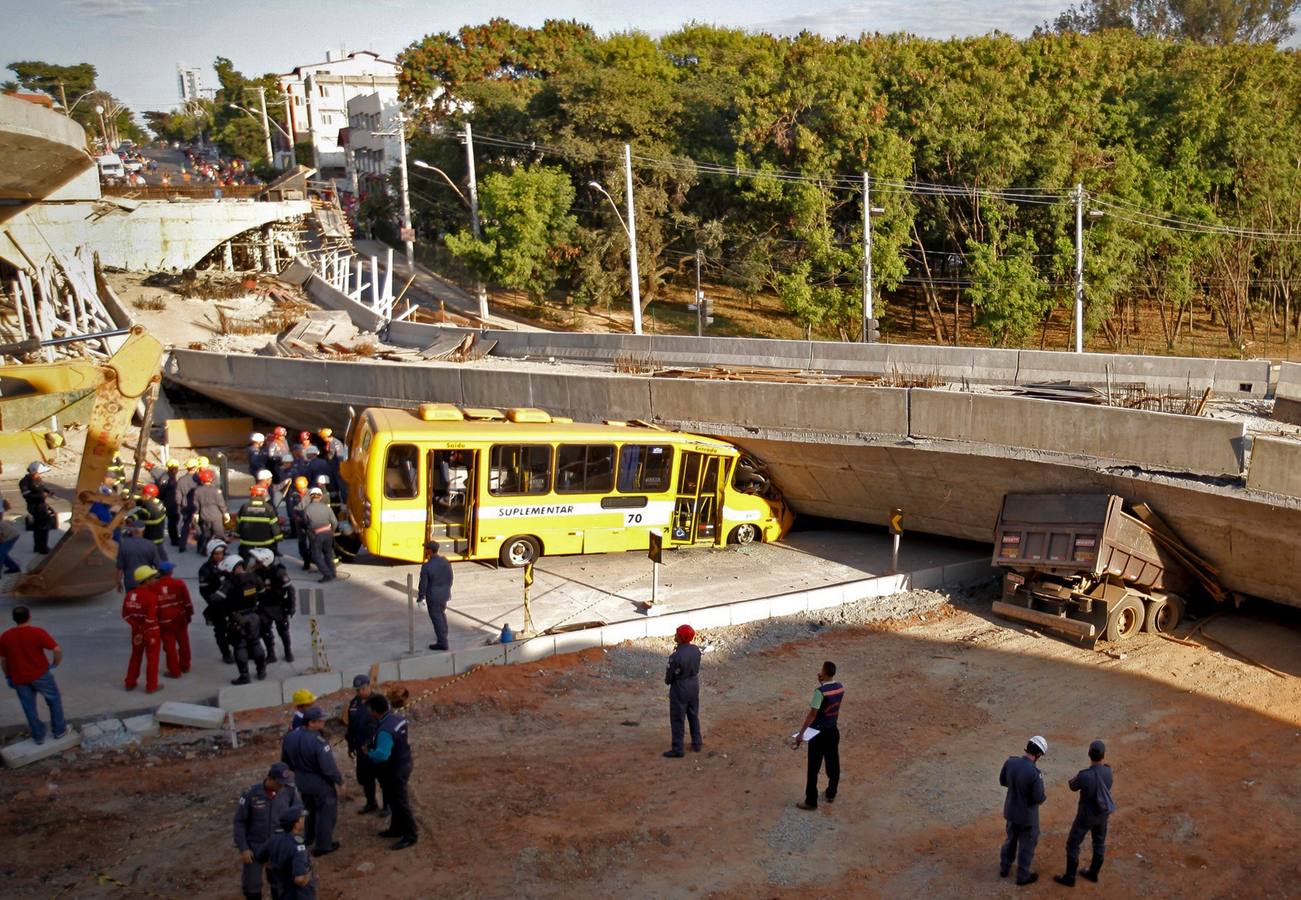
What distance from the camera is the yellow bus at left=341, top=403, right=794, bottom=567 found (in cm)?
1686

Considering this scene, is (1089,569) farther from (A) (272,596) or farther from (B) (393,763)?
(A) (272,596)

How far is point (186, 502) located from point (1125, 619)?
14.7 m

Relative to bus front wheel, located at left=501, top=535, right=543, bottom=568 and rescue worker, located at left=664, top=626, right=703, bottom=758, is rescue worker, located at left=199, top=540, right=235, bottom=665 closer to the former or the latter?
rescue worker, located at left=664, top=626, right=703, bottom=758

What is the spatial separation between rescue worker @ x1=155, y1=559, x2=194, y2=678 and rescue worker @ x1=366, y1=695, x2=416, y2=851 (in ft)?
13.4

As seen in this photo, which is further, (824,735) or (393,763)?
(824,735)

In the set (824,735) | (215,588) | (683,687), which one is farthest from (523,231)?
(824,735)

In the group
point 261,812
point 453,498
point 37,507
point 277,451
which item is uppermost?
point 277,451

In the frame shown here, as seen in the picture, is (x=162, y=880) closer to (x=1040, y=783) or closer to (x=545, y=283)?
(x=1040, y=783)

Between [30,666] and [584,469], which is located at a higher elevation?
[584,469]

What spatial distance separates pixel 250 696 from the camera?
12547 millimetres

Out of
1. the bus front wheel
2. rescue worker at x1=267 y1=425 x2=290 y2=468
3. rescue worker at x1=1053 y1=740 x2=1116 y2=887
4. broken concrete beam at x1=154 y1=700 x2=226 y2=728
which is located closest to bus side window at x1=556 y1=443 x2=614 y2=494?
the bus front wheel

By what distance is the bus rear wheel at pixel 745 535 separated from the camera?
2008cm

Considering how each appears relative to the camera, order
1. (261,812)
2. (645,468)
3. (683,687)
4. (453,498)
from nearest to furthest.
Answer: (261,812)
(683,687)
(453,498)
(645,468)

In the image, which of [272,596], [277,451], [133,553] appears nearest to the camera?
[272,596]
